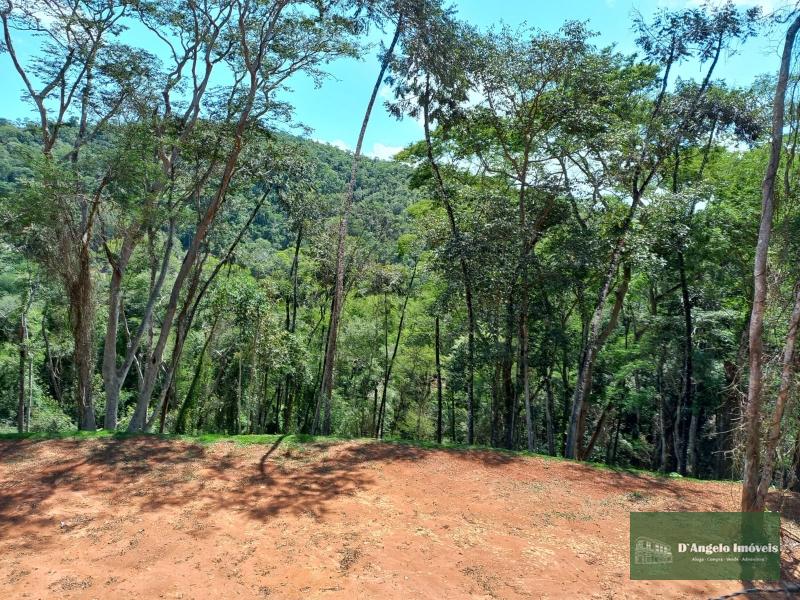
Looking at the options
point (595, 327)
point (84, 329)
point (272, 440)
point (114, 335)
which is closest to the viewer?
point (272, 440)

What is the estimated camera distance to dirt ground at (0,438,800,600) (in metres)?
5.53

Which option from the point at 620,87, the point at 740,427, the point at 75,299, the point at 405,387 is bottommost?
the point at 405,387

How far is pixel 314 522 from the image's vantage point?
7.05 metres

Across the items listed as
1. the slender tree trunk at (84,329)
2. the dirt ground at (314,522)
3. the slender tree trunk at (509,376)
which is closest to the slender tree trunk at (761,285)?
the dirt ground at (314,522)

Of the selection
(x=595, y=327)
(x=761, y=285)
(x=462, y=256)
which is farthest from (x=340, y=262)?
(x=761, y=285)

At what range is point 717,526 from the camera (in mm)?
7223

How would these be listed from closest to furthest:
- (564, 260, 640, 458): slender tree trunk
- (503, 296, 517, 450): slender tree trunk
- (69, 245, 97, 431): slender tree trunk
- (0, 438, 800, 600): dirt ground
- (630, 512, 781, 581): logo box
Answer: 1. (0, 438, 800, 600): dirt ground
2. (630, 512, 781, 581): logo box
3. (69, 245, 97, 431): slender tree trunk
4. (564, 260, 640, 458): slender tree trunk
5. (503, 296, 517, 450): slender tree trunk

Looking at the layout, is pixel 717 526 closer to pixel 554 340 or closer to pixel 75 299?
pixel 554 340

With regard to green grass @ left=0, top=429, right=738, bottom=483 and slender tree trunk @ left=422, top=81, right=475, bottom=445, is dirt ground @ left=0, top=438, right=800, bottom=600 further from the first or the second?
slender tree trunk @ left=422, top=81, right=475, bottom=445

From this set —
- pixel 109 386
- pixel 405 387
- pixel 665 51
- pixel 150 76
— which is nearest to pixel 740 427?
pixel 665 51

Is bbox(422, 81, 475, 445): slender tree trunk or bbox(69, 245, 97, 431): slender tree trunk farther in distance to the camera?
bbox(422, 81, 475, 445): slender tree trunk

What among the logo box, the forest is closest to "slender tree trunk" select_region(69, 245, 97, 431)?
the forest

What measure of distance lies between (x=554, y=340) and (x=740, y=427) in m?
8.86

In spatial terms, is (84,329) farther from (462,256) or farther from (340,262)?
(462,256)
